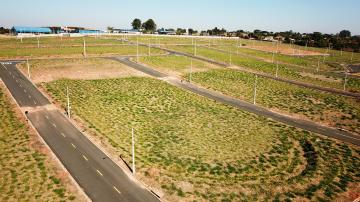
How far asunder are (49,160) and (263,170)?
1078 inches

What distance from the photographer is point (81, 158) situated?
127 feet

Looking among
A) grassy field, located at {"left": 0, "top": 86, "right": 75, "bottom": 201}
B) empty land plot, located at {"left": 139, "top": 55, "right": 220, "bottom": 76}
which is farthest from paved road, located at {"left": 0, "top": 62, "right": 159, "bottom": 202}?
empty land plot, located at {"left": 139, "top": 55, "right": 220, "bottom": 76}

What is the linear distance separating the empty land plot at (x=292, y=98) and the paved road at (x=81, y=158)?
41.2 metres

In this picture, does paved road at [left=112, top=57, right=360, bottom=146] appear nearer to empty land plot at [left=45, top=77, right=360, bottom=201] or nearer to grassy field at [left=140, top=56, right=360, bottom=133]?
grassy field at [left=140, top=56, right=360, bottom=133]

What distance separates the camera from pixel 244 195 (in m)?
32.6

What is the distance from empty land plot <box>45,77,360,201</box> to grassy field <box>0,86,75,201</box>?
9161 mm

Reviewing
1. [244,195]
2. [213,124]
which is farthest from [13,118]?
[244,195]

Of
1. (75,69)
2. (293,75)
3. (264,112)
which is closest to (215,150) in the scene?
(264,112)

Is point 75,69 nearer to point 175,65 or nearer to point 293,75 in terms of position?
point 175,65

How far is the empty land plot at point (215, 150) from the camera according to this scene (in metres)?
34.0

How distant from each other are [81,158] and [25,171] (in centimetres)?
653

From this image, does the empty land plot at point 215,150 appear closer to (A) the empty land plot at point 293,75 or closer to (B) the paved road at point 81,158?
(B) the paved road at point 81,158

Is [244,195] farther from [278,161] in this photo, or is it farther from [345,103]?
[345,103]

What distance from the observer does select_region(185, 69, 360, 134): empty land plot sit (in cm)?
6069
